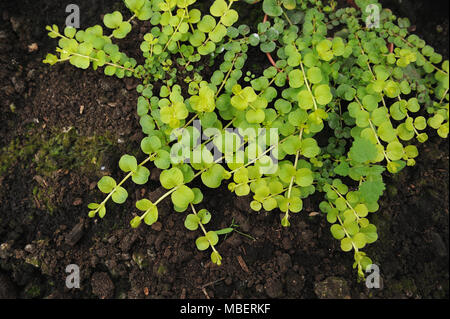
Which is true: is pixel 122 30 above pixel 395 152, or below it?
below

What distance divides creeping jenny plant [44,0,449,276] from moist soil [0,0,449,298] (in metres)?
0.11

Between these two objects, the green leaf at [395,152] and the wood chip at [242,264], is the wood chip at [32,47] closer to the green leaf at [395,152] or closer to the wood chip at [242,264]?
the wood chip at [242,264]

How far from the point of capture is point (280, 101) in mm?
1929

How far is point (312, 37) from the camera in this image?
6.64 ft

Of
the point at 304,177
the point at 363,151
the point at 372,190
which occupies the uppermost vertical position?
the point at 363,151

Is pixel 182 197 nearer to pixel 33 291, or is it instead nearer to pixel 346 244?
pixel 346 244

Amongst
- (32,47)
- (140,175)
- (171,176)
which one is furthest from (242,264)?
(32,47)

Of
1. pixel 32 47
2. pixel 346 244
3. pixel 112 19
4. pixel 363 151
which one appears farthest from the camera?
pixel 32 47

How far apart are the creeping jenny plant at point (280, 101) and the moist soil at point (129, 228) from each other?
110 mm

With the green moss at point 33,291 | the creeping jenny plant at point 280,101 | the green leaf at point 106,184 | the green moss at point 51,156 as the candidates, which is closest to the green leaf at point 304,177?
the creeping jenny plant at point 280,101

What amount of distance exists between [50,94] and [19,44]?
0.43 m

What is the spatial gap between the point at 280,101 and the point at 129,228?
109cm

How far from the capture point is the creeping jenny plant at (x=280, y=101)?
5.90ft

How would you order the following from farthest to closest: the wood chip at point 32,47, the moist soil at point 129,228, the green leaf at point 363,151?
the wood chip at point 32,47
the moist soil at point 129,228
the green leaf at point 363,151
